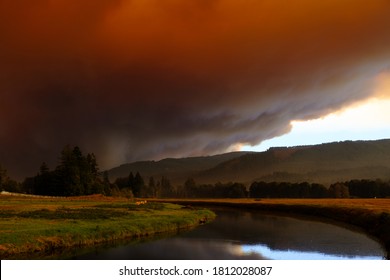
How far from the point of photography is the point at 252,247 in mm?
53469

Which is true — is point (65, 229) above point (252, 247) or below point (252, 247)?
above

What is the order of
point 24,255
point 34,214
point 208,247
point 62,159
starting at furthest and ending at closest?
1. point 62,159
2. point 34,214
3. point 208,247
4. point 24,255

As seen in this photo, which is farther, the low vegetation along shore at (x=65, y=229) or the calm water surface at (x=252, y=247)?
the calm water surface at (x=252, y=247)

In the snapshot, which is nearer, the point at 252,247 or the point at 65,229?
the point at 65,229

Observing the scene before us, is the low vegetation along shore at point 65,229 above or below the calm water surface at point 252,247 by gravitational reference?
above

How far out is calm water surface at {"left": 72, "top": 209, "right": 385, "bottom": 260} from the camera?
46.1 metres

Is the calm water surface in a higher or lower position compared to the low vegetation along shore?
lower

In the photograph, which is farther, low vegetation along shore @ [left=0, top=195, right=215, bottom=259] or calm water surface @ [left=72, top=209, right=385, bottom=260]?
calm water surface @ [left=72, top=209, right=385, bottom=260]

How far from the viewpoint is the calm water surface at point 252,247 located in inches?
1815
